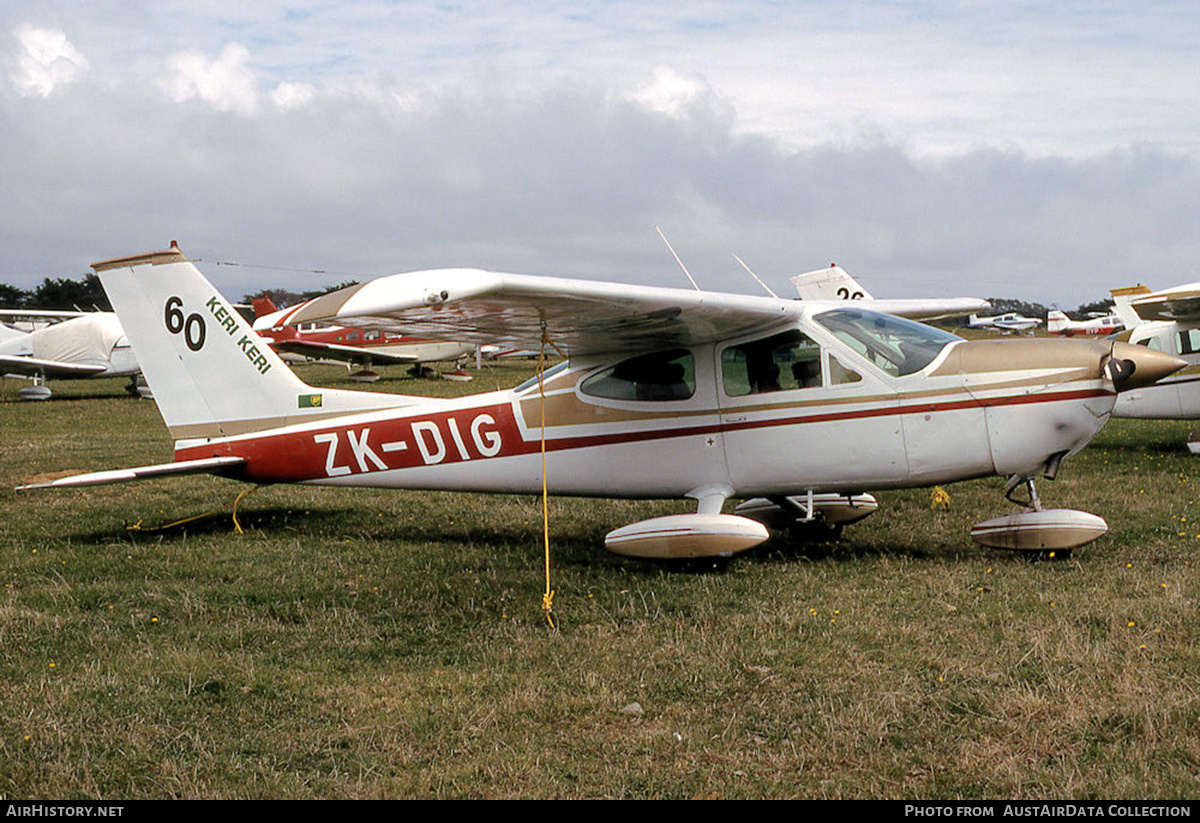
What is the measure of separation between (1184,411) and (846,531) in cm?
797

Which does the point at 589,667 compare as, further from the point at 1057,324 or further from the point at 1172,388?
the point at 1057,324

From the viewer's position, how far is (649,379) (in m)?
7.95

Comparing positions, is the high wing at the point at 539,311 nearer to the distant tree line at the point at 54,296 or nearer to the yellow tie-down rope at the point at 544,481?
the yellow tie-down rope at the point at 544,481

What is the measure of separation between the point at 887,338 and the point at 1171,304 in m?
7.89

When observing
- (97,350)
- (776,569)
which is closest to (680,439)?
(776,569)

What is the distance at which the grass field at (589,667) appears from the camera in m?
3.85

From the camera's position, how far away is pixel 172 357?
892 cm

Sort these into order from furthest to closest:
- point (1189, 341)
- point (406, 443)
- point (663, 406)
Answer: point (1189, 341), point (406, 443), point (663, 406)

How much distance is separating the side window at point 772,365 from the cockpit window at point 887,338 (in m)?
0.26

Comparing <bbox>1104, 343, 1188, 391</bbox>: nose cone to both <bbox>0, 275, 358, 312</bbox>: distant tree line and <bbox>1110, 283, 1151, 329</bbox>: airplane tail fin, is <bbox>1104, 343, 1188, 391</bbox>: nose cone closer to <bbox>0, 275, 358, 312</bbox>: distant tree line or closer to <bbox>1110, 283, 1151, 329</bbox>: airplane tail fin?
<bbox>1110, 283, 1151, 329</bbox>: airplane tail fin

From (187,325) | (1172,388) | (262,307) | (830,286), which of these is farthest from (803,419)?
(262,307)

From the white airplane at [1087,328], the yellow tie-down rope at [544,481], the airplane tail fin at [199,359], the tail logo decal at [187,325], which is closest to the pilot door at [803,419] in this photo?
the yellow tie-down rope at [544,481]

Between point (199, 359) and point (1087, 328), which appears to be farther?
point (1087, 328)

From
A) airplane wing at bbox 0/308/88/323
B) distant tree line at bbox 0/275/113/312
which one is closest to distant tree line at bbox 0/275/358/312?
distant tree line at bbox 0/275/113/312
